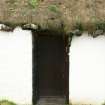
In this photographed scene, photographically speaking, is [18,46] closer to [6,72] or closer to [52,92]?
[6,72]

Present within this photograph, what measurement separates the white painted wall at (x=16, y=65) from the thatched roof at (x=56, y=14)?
0.45 metres

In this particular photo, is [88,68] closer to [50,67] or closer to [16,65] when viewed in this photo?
[50,67]

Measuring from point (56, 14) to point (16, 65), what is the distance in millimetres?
1982

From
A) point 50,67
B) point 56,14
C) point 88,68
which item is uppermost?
point 56,14

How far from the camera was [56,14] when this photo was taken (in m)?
16.6

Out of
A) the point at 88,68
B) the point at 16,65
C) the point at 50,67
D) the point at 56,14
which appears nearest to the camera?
the point at 88,68

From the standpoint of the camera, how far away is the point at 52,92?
17188 mm

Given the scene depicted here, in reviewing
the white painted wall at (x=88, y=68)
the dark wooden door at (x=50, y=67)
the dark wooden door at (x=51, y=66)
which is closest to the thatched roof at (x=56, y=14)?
the white painted wall at (x=88, y=68)

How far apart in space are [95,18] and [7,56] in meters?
2.91

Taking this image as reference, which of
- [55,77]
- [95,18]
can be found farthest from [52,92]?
[95,18]

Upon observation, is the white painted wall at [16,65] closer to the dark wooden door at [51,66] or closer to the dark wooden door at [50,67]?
the dark wooden door at [50,67]

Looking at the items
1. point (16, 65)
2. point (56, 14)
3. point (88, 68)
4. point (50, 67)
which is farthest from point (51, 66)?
point (56, 14)

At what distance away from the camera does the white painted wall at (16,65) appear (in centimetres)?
1639

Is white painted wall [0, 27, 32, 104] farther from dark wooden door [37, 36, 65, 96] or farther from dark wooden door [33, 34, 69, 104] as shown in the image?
dark wooden door [37, 36, 65, 96]
